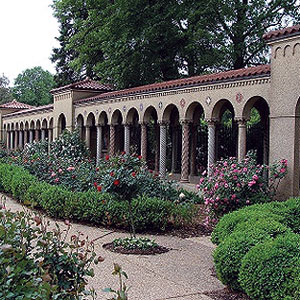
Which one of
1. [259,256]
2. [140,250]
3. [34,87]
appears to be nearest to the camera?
[259,256]

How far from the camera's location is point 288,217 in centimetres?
749

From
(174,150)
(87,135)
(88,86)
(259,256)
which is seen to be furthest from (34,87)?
(259,256)

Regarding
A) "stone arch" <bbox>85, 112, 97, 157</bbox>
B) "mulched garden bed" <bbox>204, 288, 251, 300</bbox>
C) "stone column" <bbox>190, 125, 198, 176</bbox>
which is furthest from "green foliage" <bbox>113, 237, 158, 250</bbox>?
"stone arch" <bbox>85, 112, 97, 157</bbox>

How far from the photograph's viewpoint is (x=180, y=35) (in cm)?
2473

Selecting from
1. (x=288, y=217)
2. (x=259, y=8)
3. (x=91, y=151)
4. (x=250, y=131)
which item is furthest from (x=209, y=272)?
(x=259, y=8)

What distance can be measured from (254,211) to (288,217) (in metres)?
0.68

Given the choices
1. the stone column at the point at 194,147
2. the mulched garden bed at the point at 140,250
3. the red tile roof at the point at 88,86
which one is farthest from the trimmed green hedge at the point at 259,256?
the red tile roof at the point at 88,86

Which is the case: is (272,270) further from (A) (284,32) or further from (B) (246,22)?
(B) (246,22)

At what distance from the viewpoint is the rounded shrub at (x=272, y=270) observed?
480 centimetres

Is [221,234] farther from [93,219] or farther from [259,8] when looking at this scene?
[259,8]

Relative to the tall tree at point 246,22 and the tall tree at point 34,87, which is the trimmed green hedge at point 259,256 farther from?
the tall tree at point 34,87

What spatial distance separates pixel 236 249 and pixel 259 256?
1.73ft

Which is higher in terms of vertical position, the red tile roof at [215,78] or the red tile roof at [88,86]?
the red tile roof at [88,86]

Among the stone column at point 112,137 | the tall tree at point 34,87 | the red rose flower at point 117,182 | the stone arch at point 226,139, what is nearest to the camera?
the red rose flower at point 117,182
